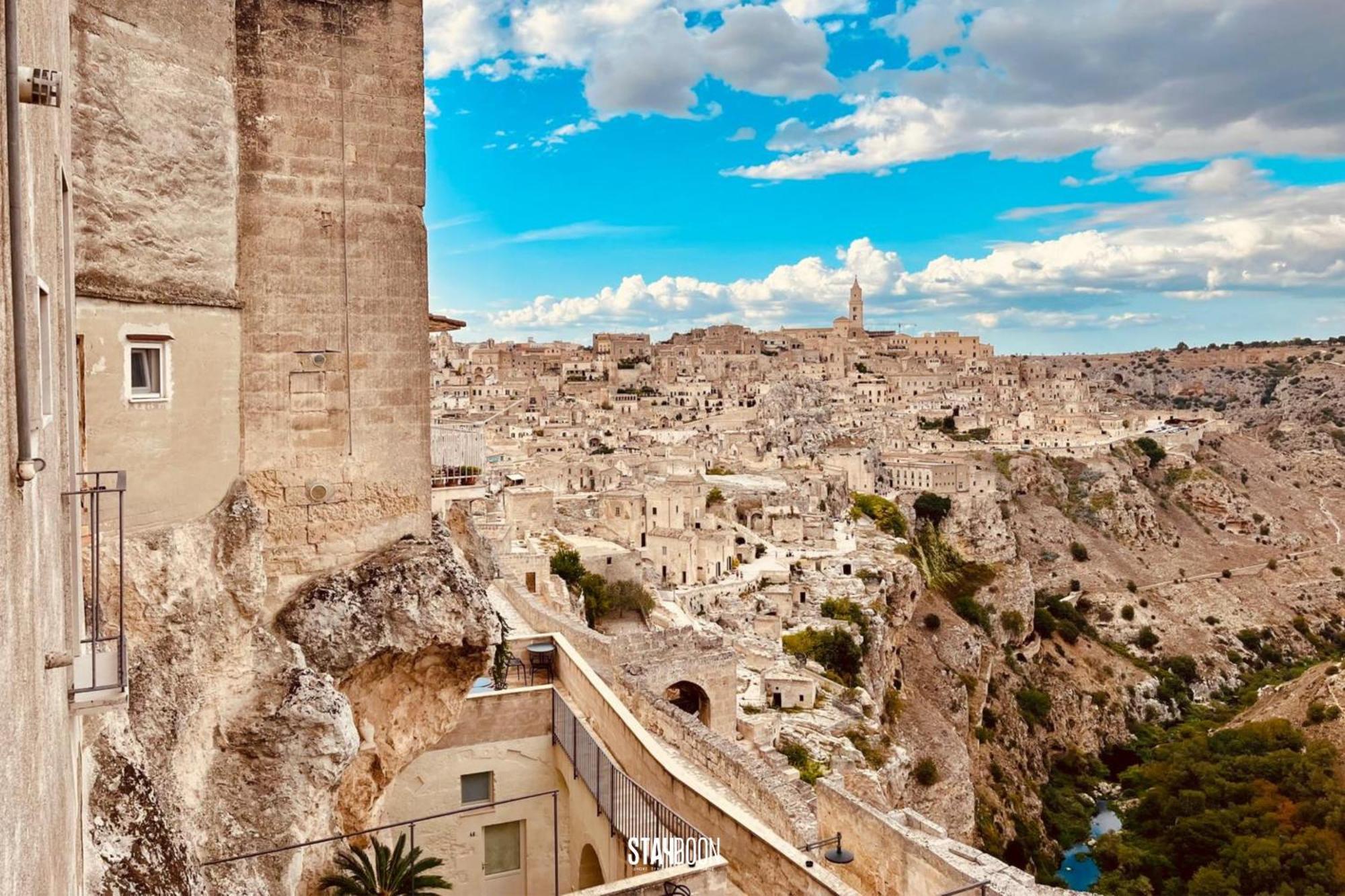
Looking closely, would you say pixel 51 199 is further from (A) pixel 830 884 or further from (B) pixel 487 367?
(B) pixel 487 367

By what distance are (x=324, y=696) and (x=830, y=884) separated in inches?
148

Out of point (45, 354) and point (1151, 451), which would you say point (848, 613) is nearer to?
point (45, 354)

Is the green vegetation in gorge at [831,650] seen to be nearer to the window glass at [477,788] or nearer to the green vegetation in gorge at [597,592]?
the green vegetation in gorge at [597,592]

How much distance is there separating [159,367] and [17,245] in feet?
11.3

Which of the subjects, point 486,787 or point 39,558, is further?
point 486,787

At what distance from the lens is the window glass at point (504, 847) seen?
34.4 ft

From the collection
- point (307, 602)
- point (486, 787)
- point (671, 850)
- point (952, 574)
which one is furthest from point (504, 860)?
point (952, 574)

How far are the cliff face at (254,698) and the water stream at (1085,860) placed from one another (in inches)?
1210

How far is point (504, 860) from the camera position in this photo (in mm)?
10570

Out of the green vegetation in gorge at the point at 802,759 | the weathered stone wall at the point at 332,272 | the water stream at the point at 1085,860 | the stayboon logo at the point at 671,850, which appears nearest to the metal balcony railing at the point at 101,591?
the weathered stone wall at the point at 332,272

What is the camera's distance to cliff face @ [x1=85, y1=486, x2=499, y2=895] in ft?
13.5

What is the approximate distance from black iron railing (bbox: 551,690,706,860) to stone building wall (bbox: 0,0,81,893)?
523 centimetres

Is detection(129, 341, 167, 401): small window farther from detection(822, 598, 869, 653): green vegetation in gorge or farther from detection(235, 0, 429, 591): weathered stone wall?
detection(822, 598, 869, 653): green vegetation in gorge

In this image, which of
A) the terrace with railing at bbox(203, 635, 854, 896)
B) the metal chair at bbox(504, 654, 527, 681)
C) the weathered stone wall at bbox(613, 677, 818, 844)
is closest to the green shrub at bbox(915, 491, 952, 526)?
the weathered stone wall at bbox(613, 677, 818, 844)
